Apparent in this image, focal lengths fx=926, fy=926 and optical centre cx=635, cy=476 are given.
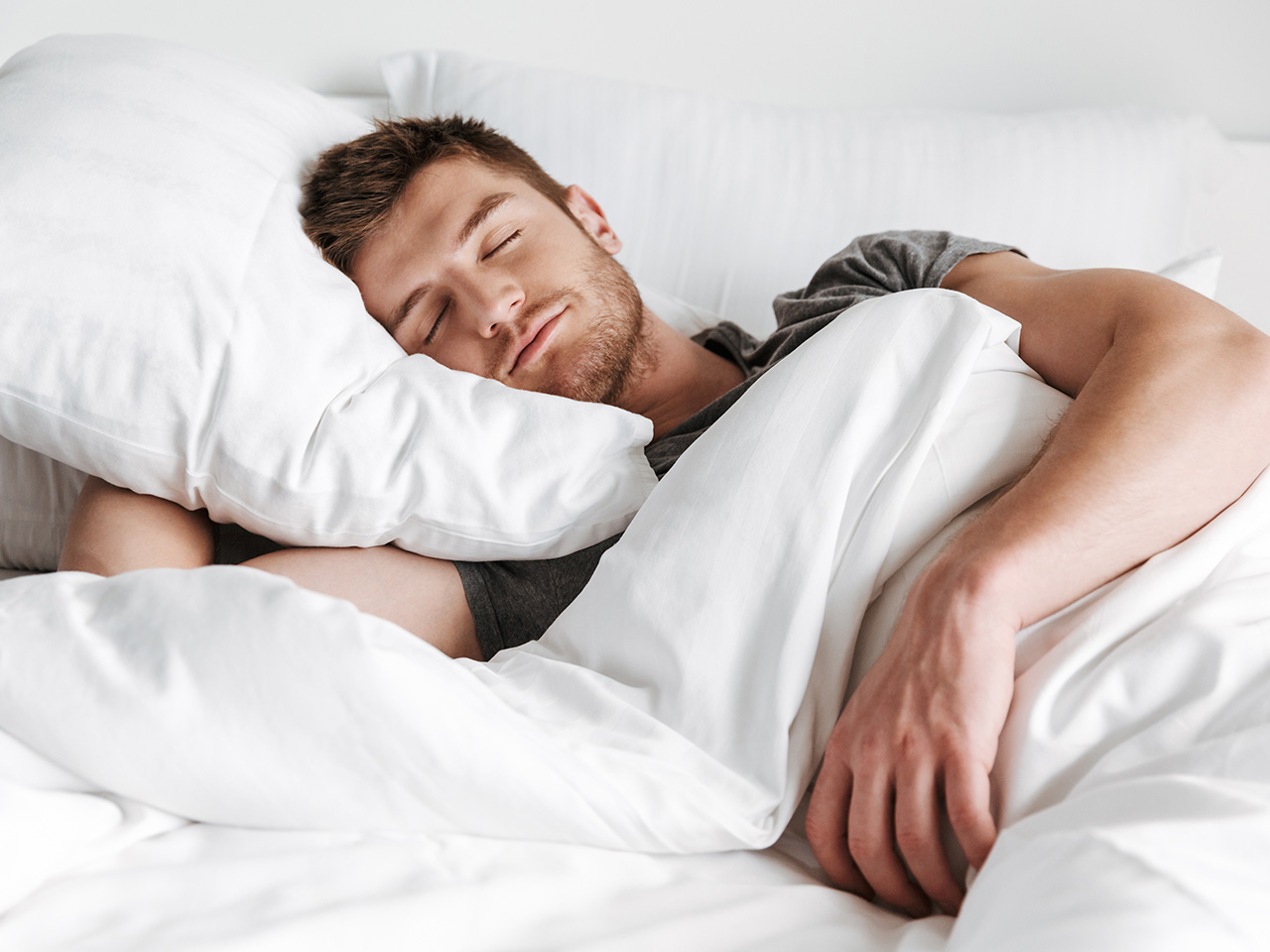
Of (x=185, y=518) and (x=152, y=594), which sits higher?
(x=152, y=594)

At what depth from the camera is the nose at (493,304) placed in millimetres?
1054

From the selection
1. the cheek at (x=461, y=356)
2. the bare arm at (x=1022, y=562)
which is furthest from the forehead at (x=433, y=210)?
the bare arm at (x=1022, y=562)

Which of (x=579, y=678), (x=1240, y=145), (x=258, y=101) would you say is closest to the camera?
(x=579, y=678)

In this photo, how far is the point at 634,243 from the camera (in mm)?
1381

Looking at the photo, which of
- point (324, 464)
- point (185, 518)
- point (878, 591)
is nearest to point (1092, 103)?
Result: point (878, 591)

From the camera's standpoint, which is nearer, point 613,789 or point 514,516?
point 613,789

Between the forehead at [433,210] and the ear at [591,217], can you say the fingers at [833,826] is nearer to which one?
the forehead at [433,210]

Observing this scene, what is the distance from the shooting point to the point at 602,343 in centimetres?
111

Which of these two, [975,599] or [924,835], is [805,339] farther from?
[924,835]

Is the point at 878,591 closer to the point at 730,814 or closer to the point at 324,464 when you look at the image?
the point at 730,814

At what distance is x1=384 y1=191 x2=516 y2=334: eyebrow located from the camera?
3.57 ft

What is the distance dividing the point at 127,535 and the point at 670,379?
65 centimetres

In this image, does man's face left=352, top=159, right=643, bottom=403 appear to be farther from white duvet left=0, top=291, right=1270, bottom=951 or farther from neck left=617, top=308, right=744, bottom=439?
white duvet left=0, top=291, right=1270, bottom=951

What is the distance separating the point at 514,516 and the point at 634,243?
685 millimetres
